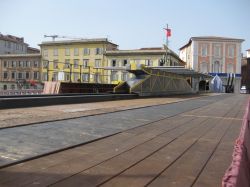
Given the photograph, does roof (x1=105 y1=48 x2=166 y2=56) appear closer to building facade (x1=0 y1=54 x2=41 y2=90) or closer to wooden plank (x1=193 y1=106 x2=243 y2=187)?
building facade (x1=0 y1=54 x2=41 y2=90)

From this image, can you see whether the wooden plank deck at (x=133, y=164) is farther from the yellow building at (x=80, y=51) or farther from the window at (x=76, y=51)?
the window at (x=76, y=51)

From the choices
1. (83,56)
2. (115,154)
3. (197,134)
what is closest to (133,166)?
(115,154)

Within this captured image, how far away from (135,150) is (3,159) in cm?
189

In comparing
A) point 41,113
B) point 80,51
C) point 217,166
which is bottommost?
point 217,166

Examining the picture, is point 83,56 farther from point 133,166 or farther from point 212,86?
point 133,166

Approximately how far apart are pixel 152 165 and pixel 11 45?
11637cm

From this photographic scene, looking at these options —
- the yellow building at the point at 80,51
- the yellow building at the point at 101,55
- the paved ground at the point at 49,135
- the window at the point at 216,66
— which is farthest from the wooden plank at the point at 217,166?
the window at the point at 216,66

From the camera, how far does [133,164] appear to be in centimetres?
430

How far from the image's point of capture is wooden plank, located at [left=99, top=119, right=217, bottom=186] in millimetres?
3586

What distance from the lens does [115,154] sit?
481cm

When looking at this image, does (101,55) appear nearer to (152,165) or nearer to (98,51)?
(98,51)

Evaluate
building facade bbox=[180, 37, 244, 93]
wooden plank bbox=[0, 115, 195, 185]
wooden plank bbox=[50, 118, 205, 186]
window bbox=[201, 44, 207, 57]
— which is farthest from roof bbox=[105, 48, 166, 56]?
wooden plank bbox=[0, 115, 195, 185]

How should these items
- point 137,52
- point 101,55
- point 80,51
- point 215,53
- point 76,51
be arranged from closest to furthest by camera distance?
1. point 137,52
2. point 101,55
3. point 80,51
4. point 76,51
5. point 215,53

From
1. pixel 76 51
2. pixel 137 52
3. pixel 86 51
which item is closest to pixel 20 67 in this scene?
pixel 76 51
